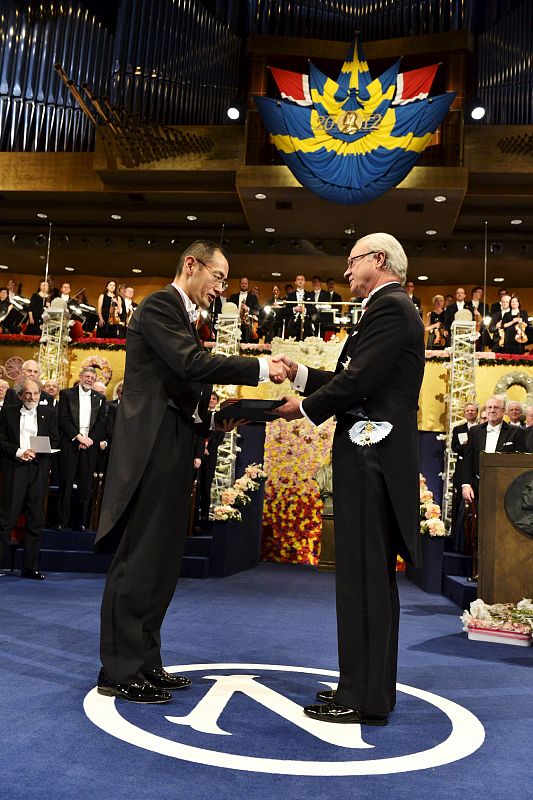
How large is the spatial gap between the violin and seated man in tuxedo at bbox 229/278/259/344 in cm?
440

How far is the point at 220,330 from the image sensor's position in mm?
11141

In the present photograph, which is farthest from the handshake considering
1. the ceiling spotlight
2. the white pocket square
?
the ceiling spotlight

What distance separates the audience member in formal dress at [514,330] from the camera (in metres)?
12.4

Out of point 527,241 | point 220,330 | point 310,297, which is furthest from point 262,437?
point 527,241

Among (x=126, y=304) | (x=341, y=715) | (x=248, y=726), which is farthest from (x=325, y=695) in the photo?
(x=126, y=304)

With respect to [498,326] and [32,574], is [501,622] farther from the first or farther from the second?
[498,326]

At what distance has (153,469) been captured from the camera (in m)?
2.71

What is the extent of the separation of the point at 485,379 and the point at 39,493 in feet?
25.4

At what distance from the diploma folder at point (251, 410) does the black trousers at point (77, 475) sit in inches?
199

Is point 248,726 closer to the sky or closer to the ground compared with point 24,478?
closer to the ground

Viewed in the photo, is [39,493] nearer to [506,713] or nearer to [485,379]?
[506,713]

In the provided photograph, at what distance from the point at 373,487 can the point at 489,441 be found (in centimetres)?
467

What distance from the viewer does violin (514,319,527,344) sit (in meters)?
12.5

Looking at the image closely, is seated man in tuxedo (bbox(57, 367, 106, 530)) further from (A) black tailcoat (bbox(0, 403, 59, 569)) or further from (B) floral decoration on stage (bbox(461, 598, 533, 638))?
(B) floral decoration on stage (bbox(461, 598, 533, 638))
